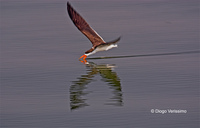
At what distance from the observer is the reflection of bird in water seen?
10.9 meters

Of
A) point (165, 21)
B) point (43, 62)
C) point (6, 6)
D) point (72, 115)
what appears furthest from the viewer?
point (6, 6)

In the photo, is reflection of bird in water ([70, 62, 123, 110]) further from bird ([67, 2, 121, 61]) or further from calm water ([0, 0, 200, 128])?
bird ([67, 2, 121, 61])

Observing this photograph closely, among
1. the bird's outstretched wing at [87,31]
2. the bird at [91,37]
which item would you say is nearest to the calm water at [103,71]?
the bird at [91,37]

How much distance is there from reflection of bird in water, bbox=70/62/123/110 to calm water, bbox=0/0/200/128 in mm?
19

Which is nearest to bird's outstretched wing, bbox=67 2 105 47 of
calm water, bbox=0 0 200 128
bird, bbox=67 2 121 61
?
bird, bbox=67 2 121 61

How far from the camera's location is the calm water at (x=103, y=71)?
10164mm

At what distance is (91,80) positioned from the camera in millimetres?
12438

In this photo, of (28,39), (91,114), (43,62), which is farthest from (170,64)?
(28,39)

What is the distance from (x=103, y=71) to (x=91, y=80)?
88 centimetres

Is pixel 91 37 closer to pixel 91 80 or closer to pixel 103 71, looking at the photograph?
pixel 103 71

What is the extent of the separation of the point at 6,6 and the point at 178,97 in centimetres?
1298

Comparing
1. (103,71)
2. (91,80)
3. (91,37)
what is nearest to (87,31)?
(91,37)

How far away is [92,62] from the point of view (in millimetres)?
14281

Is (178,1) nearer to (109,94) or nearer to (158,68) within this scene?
(158,68)
